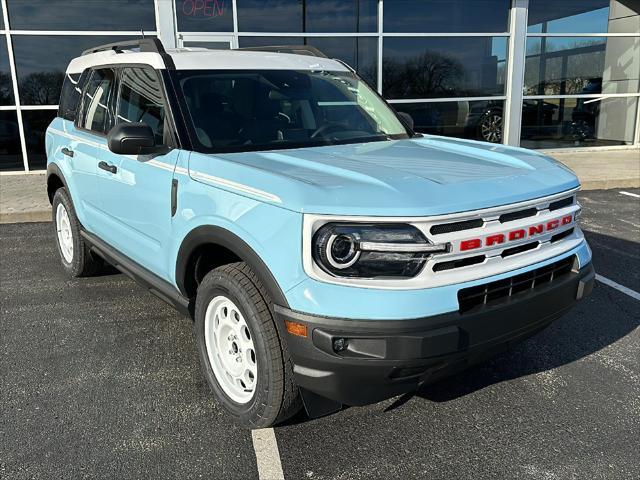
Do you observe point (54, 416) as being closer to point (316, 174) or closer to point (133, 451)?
point (133, 451)

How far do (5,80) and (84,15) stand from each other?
1984mm

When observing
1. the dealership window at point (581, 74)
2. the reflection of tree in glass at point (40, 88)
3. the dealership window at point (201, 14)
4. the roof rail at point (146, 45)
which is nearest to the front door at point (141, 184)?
the roof rail at point (146, 45)

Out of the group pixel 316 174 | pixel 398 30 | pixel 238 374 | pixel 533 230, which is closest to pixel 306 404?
pixel 238 374

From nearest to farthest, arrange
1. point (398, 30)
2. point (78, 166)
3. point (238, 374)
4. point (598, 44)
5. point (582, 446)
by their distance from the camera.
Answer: point (582, 446), point (238, 374), point (78, 166), point (398, 30), point (598, 44)

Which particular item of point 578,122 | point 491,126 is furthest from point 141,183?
point 578,122

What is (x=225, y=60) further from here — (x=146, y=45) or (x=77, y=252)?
(x=77, y=252)

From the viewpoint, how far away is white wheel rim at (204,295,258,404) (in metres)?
2.85

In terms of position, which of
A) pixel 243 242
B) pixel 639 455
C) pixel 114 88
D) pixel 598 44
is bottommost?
pixel 639 455

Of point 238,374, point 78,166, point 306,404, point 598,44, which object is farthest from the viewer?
point 598,44

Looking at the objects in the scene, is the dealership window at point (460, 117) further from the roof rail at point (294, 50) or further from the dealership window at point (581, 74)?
the roof rail at point (294, 50)

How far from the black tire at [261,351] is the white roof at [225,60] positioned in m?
1.50

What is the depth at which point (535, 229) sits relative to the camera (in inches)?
Answer: 107

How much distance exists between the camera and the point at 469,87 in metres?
12.9

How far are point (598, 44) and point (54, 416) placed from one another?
1499cm
